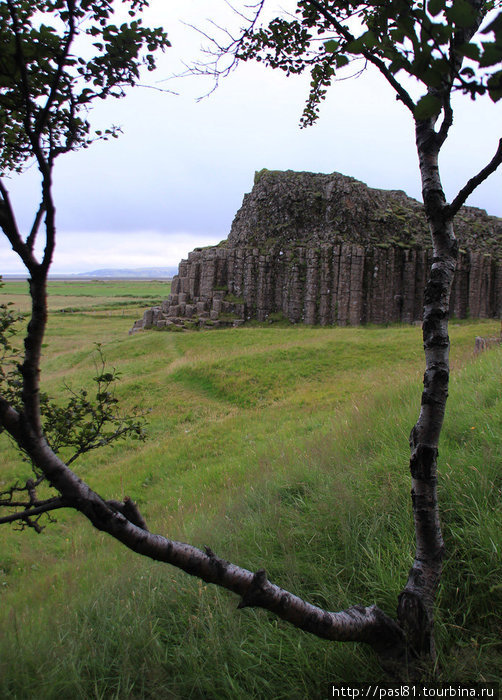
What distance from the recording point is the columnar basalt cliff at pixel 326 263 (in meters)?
29.9

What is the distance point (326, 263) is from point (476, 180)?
1120 inches

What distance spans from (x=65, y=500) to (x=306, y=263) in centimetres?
3038

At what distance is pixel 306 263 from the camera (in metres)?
31.1

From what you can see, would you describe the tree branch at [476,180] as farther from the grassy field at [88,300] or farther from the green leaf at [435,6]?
the grassy field at [88,300]

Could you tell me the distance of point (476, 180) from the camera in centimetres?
227

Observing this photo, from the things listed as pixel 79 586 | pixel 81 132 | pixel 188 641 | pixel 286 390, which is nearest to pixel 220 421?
pixel 286 390

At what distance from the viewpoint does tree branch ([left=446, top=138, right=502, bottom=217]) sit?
2120mm

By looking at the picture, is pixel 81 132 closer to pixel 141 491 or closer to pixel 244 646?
pixel 244 646

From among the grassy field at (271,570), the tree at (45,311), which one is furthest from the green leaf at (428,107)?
the grassy field at (271,570)

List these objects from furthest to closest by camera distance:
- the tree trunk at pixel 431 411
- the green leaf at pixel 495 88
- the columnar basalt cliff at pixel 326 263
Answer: the columnar basalt cliff at pixel 326 263 < the tree trunk at pixel 431 411 < the green leaf at pixel 495 88

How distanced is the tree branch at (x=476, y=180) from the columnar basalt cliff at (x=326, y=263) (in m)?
27.3

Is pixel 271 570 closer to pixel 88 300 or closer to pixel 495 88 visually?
pixel 495 88

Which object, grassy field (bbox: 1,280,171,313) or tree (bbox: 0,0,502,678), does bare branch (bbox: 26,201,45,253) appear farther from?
grassy field (bbox: 1,280,171,313)

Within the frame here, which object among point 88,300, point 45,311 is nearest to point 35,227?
point 45,311
